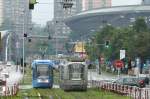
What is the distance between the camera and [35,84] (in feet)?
194

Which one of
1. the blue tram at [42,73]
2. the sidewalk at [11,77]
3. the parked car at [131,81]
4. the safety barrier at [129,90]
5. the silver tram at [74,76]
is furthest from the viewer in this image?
the sidewalk at [11,77]

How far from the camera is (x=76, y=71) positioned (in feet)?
176

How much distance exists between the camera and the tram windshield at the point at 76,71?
174 ft

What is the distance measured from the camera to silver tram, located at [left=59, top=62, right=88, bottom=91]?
2082 inches

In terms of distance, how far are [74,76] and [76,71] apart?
515 millimetres

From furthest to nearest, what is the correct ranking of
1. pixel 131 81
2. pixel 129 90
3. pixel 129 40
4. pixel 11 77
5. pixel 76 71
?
pixel 129 40, pixel 11 77, pixel 131 81, pixel 76 71, pixel 129 90

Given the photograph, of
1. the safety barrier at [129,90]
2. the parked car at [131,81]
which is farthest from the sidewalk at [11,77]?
the safety barrier at [129,90]

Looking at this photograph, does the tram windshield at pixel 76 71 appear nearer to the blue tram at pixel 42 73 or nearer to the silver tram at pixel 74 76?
the silver tram at pixel 74 76

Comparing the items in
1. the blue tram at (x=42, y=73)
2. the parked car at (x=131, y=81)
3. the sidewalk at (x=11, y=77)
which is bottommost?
the sidewalk at (x=11, y=77)

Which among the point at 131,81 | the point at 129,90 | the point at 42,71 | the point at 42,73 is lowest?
the point at 131,81

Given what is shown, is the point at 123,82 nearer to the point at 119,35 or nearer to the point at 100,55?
the point at 119,35

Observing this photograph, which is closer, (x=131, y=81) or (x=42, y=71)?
(x=42, y=71)

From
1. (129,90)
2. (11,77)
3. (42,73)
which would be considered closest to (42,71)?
(42,73)

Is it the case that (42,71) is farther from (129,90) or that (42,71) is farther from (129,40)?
(129,40)
